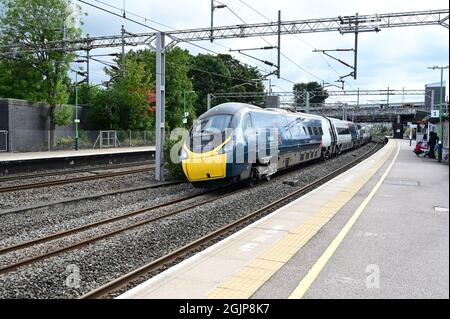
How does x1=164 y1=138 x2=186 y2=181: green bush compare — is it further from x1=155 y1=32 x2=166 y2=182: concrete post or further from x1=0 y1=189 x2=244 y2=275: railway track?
x1=0 y1=189 x2=244 y2=275: railway track

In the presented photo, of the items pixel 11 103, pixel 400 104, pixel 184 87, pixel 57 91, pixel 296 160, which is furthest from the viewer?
pixel 400 104

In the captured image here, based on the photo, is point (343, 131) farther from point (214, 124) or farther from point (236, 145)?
point (236, 145)

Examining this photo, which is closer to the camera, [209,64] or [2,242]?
[2,242]

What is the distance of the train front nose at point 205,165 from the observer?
1342 centimetres

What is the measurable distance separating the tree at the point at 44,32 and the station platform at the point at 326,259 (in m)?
27.9

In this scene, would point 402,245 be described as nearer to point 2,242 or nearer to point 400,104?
point 2,242

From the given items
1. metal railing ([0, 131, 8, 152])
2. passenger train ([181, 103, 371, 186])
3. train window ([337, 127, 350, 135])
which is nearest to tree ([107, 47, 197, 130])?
metal railing ([0, 131, 8, 152])

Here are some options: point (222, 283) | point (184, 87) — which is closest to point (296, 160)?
point (222, 283)

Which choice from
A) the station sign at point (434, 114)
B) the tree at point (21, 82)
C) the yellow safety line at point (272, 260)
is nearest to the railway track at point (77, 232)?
the yellow safety line at point (272, 260)

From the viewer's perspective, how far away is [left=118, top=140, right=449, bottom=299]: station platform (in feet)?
16.9

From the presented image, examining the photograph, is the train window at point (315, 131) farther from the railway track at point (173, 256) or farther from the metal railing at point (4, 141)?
the metal railing at point (4, 141)

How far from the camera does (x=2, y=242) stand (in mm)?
8711

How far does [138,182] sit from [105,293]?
11.9 meters

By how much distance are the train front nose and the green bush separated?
3.58 metres
